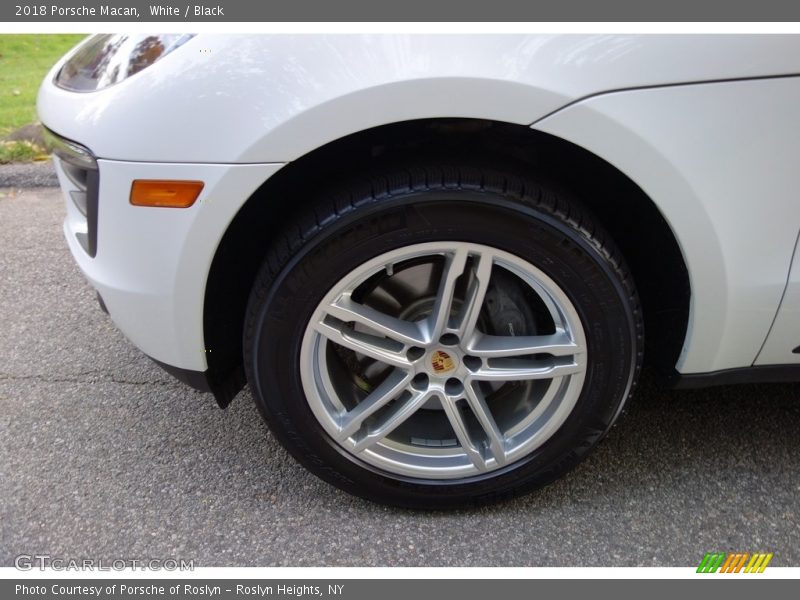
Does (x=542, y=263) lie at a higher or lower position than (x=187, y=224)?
higher

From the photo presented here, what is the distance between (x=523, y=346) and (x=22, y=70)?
22.4ft

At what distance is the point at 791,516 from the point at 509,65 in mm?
1460

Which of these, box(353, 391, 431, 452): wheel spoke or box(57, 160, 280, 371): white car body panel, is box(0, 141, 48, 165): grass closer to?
box(57, 160, 280, 371): white car body panel

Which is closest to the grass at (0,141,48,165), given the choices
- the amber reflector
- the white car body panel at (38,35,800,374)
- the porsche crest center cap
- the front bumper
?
the front bumper

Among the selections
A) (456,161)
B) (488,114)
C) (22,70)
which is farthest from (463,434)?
(22,70)

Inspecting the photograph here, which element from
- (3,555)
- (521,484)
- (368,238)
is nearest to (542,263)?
(368,238)

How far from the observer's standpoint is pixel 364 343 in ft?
5.45

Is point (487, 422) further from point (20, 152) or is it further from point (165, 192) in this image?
point (20, 152)

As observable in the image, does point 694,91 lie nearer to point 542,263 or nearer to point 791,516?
point 542,263

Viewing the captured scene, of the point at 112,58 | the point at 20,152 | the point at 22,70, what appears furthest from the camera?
the point at 22,70

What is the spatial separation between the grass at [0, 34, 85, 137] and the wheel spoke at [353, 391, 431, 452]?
4.06 m

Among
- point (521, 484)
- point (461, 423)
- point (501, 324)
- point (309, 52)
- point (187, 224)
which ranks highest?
point (309, 52)

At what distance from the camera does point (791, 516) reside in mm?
1770

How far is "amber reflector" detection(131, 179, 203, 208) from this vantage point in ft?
4.66
